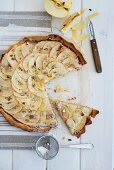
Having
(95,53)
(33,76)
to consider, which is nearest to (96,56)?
(95,53)

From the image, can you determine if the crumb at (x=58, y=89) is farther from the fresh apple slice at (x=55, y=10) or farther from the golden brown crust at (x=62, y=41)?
the fresh apple slice at (x=55, y=10)

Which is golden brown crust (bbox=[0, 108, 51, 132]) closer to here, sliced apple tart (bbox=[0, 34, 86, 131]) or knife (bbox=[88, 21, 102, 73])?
sliced apple tart (bbox=[0, 34, 86, 131])

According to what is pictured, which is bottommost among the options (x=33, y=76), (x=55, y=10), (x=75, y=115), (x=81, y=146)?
(x=81, y=146)

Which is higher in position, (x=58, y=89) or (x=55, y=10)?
(x=55, y=10)

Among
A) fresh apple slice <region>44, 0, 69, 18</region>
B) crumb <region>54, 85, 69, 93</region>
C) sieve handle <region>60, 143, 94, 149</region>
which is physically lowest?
sieve handle <region>60, 143, 94, 149</region>

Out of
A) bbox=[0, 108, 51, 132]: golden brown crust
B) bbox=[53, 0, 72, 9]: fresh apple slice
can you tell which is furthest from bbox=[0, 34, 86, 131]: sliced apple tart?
bbox=[53, 0, 72, 9]: fresh apple slice

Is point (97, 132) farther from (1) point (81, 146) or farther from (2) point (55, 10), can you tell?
(2) point (55, 10)

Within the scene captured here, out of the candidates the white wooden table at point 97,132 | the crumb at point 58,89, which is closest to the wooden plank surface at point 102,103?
the white wooden table at point 97,132
